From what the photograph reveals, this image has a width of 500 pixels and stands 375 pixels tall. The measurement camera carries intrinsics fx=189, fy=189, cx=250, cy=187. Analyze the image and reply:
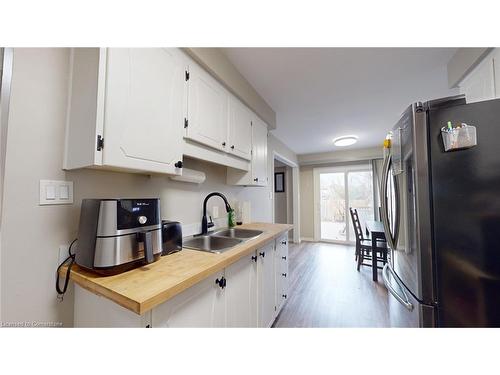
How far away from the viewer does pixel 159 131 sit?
1.05m

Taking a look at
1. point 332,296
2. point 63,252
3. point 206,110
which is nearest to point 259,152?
point 206,110

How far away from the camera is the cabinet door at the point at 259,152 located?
6.98 ft

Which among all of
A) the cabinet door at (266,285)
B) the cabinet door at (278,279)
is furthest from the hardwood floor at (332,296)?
the cabinet door at (266,285)

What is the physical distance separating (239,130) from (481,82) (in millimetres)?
1808

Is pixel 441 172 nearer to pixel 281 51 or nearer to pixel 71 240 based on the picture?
pixel 281 51

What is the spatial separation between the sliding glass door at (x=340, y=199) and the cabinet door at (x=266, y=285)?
382 cm

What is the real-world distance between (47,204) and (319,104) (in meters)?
2.70

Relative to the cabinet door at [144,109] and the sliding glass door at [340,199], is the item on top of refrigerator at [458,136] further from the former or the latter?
the sliding glass door at [340,199]

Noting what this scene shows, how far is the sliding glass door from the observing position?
15.5 ft

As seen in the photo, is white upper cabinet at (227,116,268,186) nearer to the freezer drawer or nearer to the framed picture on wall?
the freezer drawer

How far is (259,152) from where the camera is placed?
226 cm
